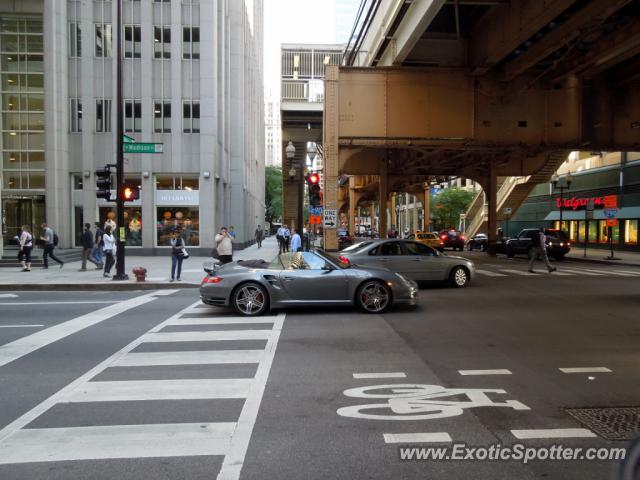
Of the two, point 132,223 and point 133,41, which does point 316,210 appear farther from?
point 133,41

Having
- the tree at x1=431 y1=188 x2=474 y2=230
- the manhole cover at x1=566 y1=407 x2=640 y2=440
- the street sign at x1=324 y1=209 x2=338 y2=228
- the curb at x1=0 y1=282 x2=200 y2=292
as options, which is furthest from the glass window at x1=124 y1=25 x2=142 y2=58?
the tree at x1=431 y1=188 x2=474 y2=230

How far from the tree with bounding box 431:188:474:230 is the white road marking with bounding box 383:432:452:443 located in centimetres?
5608

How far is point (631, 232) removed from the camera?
A: 33156mm

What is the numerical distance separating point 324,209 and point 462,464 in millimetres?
20522

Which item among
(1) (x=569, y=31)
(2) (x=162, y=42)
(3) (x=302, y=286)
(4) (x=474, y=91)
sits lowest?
(3) (x=302, y=286)

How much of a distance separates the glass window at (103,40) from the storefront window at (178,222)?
9.17 m

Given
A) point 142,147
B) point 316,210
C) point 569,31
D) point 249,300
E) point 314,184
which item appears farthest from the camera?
point 316,210

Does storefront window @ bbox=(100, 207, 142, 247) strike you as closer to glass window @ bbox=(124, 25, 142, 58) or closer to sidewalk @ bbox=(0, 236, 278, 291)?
sidewalk @ bbox=(0, 236, 278, 291)

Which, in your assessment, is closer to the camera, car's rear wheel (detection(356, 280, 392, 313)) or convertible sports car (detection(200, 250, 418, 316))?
convertible sports car (detection(200, 250, 418, 316))

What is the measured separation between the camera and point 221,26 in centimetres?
3192

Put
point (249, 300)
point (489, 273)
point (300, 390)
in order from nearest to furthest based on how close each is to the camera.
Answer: point (300, 390)
point (249, 300)
point (489, 273)

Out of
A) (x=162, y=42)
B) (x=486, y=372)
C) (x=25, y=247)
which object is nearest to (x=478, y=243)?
(x=162, y=42)

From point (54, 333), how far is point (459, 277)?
1081 centimetres

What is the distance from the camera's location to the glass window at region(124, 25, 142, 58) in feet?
90.7
